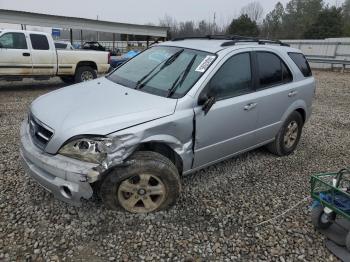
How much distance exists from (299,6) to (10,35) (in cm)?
6276

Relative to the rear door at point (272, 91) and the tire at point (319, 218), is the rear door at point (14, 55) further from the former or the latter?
the tire at point (319, 218)

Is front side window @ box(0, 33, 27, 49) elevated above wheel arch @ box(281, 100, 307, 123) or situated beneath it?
elevated above

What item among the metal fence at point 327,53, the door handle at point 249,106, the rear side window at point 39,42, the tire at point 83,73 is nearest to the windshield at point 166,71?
the door handle at point 249,106

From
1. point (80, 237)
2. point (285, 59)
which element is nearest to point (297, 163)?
point (285, 59)

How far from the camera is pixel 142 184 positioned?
3.06m

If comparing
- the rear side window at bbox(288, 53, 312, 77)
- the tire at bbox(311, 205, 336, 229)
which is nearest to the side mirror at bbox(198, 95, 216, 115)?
the tire at bbox(311, 205, 336, 229)

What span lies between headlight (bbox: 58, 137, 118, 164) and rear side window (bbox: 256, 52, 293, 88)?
2.32 m

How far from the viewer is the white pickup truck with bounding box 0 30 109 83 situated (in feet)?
29.9

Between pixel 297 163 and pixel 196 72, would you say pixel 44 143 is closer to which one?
pixel 196 72

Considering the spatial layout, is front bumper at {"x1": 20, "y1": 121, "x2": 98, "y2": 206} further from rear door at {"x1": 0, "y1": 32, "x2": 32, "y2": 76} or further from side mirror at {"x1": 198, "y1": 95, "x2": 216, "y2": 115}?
rear door at {"x1": 0, "y1": 32, "x2": 32, "y2": 76}

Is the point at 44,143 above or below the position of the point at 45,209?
above

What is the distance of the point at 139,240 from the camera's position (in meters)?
2.89

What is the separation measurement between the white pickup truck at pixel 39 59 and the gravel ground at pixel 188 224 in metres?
5.68

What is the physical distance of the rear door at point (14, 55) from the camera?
902 cm
